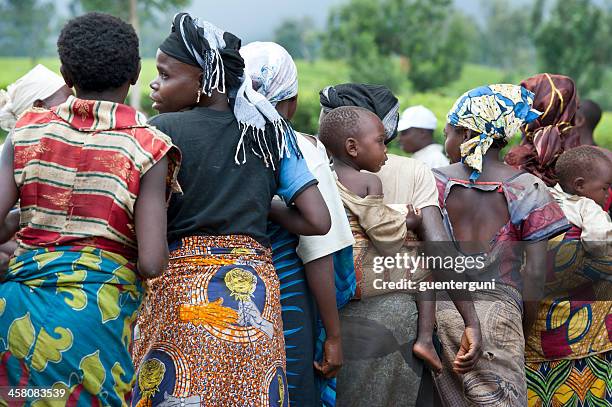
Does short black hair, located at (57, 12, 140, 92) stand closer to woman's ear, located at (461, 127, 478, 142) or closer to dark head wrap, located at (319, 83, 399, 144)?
dark head wrap, located at (319, 83, 399, 144)

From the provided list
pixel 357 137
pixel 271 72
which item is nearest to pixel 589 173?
pixel 357 137

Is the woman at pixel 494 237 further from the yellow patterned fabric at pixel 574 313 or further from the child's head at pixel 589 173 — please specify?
the child's head at pixel 589 173

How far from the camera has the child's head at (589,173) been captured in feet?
15.2

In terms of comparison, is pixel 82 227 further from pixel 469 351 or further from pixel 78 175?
pixel 469 351

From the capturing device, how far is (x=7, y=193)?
2717 mm

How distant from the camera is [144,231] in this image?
9.02 ft

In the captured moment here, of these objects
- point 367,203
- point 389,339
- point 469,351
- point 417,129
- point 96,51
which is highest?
point 96,51

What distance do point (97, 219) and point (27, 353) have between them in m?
0.45

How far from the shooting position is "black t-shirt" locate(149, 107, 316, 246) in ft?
9.92

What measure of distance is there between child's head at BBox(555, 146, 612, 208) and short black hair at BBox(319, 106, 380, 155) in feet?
4.54

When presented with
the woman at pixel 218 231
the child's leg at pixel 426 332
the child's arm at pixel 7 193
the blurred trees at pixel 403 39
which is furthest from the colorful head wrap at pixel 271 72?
the blurred trees at pixel 403 39

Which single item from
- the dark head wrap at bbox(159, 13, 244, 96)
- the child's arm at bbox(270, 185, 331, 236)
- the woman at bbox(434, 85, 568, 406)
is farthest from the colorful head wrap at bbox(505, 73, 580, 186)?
the dark head wrap at bbox(159, 13, 244, 96)

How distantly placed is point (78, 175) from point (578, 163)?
287cm

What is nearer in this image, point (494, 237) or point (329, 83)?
point (494, 237)
